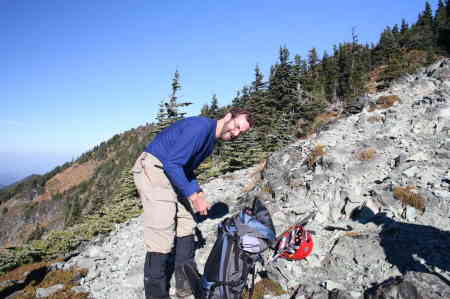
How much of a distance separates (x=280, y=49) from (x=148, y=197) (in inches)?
2100

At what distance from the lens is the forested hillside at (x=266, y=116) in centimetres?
1648

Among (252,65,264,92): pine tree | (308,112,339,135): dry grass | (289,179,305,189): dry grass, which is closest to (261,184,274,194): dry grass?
(289,179,305,189): dry grass

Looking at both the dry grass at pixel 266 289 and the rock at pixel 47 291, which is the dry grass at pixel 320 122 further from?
the rock at pixel 47 291

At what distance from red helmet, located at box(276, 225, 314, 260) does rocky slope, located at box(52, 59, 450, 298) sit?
29cm

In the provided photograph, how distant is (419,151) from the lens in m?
8.79

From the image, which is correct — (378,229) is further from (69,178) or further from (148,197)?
(69,178)

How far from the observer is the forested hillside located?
16484mm

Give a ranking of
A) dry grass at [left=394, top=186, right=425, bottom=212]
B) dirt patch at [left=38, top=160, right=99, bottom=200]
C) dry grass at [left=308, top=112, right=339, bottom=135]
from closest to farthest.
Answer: dry grass at [left=394, top=186, right=425, bottom=212] < dry grass at [left=308, top=112, right=339, bottom=135] < dirt patch at [left=38, top=160, right=99, bottom=200]

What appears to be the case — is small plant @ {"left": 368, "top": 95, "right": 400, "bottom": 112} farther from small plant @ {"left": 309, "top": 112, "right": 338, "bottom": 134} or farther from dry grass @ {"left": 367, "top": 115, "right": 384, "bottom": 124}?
small plant @ {"left": 309, "top": 112, "right": 338, "bottom": 134}

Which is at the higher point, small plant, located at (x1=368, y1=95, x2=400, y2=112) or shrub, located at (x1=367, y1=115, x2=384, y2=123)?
small plant, located at (x1=368, y1=95, x2=400, y2=112)

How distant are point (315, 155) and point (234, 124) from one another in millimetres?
7904

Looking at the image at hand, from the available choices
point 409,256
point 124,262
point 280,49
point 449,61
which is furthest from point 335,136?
point 280,49

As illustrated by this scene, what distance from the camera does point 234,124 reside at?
12.1 ft

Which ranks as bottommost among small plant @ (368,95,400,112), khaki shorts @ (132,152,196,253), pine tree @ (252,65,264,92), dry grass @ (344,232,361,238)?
dry grass @ (344,232,361,238)
